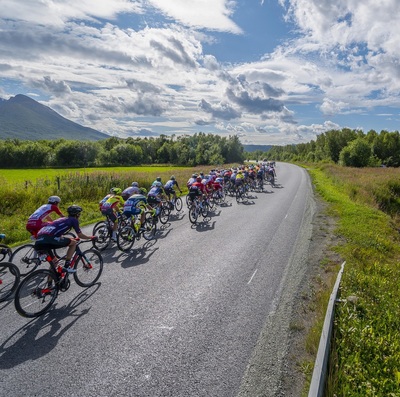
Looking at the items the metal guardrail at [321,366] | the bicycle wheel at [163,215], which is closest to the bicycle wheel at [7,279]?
the metal guardrail at [321,366]

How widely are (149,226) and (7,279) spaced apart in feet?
17.9

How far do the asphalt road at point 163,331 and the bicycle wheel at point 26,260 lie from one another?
2.01 metres

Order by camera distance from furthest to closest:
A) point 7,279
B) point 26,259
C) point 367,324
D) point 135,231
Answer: point 135,231 → point 26,259 → point 7,279 → point 367,324

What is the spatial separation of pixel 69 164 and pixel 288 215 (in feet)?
252

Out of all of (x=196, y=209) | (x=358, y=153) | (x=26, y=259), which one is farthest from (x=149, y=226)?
(x=358, y=153)

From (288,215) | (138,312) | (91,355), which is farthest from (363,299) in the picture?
(288,215)

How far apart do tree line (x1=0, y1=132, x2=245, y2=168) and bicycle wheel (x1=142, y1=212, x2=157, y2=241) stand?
74089 millimetres

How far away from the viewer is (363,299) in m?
6.07

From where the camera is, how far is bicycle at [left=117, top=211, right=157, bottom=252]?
32.8 ft

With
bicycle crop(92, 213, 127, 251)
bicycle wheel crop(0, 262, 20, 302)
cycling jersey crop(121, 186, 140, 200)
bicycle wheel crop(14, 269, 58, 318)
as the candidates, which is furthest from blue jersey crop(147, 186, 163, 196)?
bicycle wheel crop(14, 269, 58, 318)

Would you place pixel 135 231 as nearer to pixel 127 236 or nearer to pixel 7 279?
pixel 127 236

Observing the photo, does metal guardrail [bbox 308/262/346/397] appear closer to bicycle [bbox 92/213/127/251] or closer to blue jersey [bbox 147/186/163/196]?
bicycle [bbox 92/213/127/251]

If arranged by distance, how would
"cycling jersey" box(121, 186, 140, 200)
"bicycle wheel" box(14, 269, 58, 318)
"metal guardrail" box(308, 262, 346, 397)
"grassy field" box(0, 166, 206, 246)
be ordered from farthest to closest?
1. "grassy field" box(0, 166, 206, 246)
2. "cycling jersey" box(121, 186, 140, 200)
3. "bicycle wheel" box(14, 269, 58, 318)
4. "metal guardrail" box(308, 262, 346, 397)

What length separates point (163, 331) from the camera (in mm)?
5320
